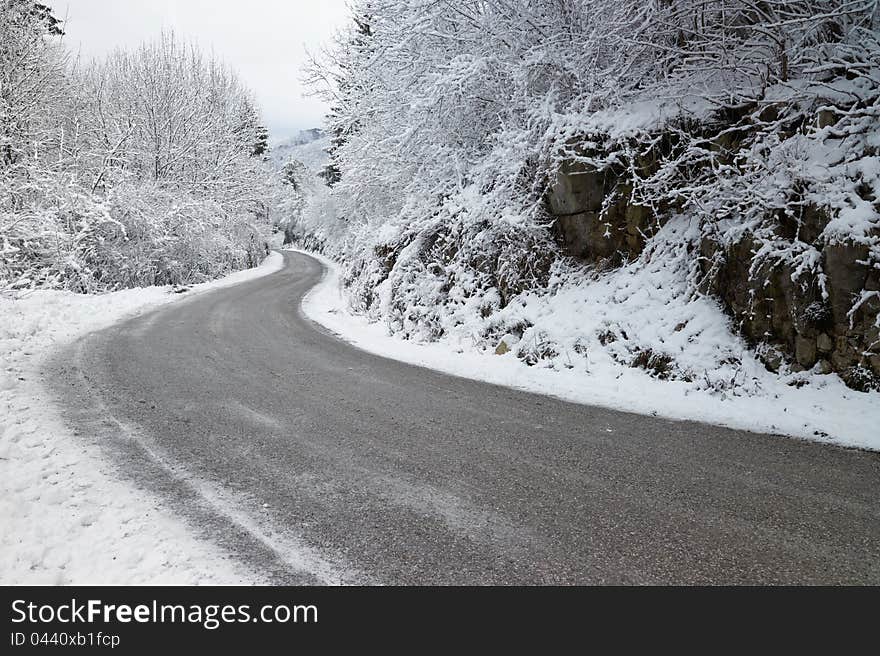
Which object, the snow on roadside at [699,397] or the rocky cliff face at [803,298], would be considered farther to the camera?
Answer: the rocky cliff face at [803,298]

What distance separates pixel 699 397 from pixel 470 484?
353cm

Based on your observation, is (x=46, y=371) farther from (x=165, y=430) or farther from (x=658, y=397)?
(x=658, y=397)

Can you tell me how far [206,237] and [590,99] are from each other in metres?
22.2

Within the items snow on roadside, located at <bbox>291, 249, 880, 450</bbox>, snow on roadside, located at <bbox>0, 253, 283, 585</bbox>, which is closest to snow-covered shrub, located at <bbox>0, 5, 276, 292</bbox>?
snow on roadside, located at <bbox>0, 253, 283, 585</bbox>

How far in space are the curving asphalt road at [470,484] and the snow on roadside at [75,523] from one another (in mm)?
170

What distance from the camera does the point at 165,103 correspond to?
85.6 feet

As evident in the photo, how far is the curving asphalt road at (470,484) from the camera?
9.45ft

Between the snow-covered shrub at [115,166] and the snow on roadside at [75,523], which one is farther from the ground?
the snow-covered shrub at [115,166]

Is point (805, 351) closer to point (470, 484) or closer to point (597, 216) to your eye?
point (597, 216)

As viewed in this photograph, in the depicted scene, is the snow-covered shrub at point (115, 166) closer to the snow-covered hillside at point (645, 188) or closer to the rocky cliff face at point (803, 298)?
the snow-covered hillside at point (645, 188)

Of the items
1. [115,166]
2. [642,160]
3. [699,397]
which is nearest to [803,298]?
[699,397]

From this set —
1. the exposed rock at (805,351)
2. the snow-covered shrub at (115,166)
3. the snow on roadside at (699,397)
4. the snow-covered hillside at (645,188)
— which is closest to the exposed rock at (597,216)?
the snow-covered hillside at (645,188)

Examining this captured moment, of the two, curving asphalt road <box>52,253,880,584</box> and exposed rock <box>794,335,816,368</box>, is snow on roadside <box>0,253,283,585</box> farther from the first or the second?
exposed rock <box>794,335,816,368</box>

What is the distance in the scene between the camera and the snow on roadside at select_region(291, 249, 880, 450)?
16.5ft
